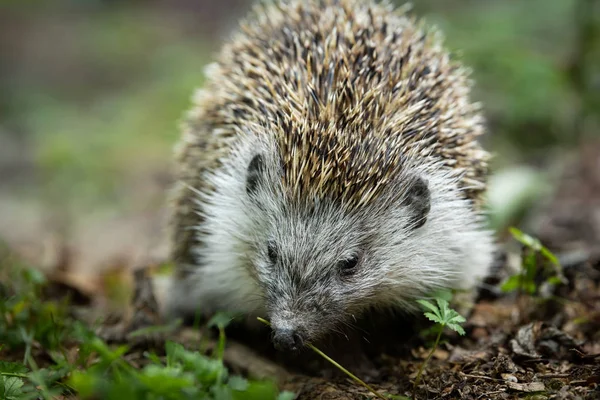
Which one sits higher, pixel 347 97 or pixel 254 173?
pixel 347 97

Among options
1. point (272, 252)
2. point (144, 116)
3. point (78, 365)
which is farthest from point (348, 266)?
point (144, 116)

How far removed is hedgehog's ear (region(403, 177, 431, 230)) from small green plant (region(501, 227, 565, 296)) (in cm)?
61

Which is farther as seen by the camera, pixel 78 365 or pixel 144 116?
pixel 144 116

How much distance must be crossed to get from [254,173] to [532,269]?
6.57 ft

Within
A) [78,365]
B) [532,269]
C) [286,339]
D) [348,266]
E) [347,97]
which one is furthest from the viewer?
[532,269]

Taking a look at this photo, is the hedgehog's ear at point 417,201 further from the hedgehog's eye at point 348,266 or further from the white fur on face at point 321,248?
the hedgehog's eye at point 348,266

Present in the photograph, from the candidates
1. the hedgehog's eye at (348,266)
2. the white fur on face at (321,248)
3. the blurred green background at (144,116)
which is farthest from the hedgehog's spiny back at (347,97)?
the blurred green background at (144,116)

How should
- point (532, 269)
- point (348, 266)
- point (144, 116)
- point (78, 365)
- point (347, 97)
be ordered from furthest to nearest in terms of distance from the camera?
point (144, 116), point (532, 269), point (347, 97), point (348, 266), point (78, 365)

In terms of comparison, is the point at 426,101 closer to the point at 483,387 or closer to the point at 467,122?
the point at 467,122

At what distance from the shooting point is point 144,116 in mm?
12695

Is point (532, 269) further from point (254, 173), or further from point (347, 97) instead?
point (254, 173)

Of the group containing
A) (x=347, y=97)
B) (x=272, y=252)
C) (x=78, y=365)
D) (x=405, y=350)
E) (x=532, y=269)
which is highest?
(x=347, y=97)

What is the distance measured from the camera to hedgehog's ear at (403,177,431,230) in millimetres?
3900

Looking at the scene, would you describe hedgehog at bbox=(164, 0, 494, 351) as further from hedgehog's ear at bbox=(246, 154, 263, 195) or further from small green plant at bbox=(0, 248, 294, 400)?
small green plant at bbox=(0, 248, 294, 400)
